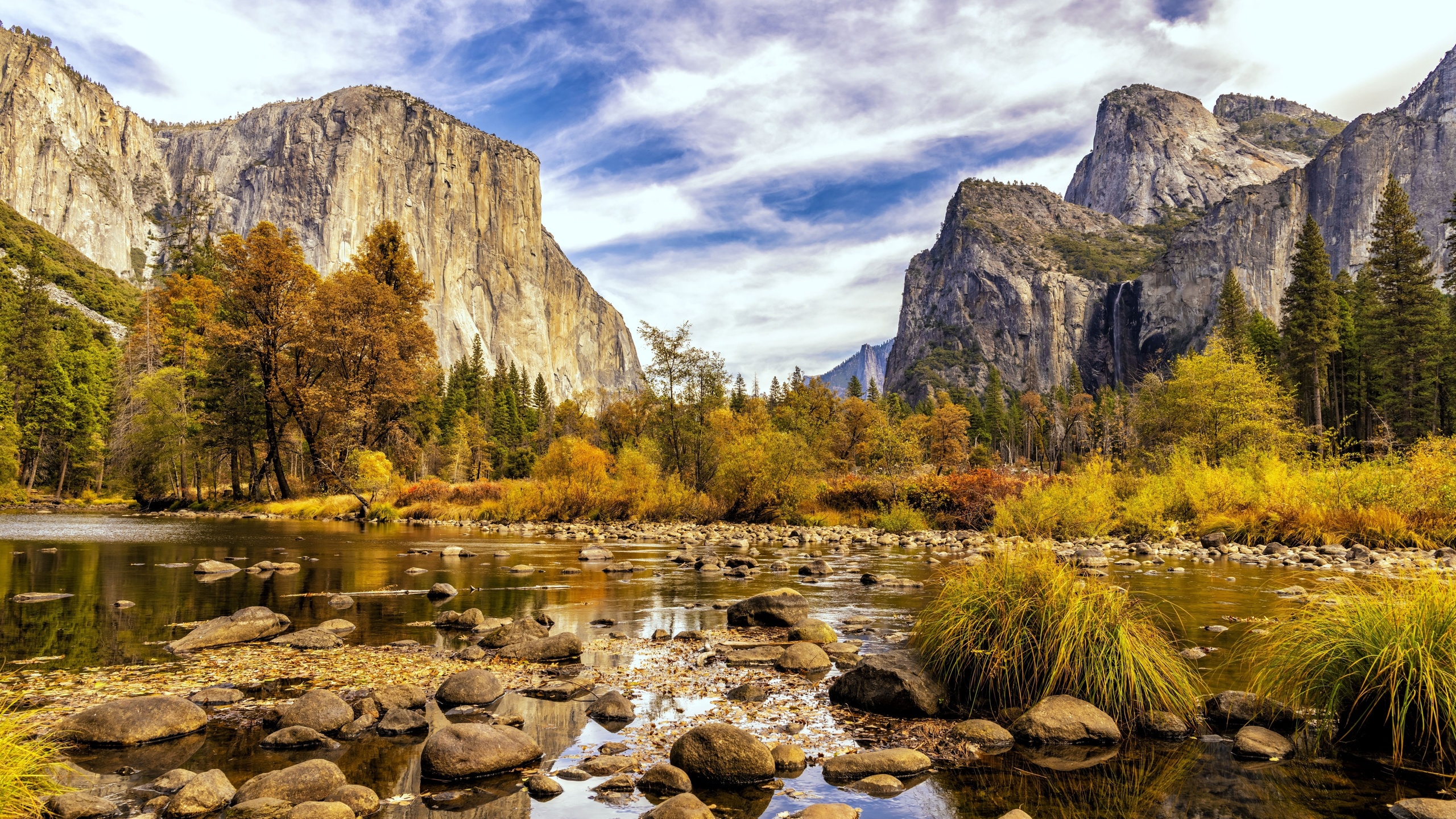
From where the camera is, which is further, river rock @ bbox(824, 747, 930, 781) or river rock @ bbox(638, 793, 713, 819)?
river rock @ bbox(824, 747, 930, 781)

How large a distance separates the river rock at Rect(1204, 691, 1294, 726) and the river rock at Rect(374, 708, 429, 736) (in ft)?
21.8

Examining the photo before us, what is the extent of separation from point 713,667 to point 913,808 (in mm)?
3792

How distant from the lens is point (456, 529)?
99.7 feet

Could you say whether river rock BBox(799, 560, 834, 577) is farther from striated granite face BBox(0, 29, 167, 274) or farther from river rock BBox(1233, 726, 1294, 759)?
striated granite face BBox(0, 29, 167, 274)

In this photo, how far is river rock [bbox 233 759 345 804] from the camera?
4.37m

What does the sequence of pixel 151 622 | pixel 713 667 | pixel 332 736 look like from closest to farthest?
pixel 332 736 → pixel 713 667 → pixel 151 622

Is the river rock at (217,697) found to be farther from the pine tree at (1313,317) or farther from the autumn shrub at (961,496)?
the pine tree at (1313,317)

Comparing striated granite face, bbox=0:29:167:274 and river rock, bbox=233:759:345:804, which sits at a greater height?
striated granite face, bbox=0:29:167:274

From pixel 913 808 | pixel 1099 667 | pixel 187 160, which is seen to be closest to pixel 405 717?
pixel 913 808

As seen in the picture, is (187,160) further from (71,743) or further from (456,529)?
(71,743)

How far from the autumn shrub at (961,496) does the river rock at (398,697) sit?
24.0m

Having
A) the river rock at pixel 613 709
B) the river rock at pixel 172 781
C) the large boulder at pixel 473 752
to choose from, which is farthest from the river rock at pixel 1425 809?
the river rock at pixel 172 781

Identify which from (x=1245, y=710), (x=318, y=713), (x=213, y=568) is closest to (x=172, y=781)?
(x=318, y=713)

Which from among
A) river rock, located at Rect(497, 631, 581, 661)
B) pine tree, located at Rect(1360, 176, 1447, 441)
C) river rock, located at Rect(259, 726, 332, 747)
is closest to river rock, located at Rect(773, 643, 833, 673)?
river rock, located at Rect(497, 631, 581, 661)
